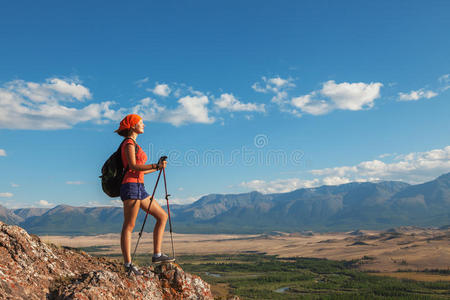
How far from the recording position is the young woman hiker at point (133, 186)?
23.0 feet

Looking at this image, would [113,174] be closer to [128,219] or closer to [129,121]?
[128,219]

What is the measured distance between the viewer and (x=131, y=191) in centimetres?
704

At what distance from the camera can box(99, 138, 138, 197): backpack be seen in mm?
7094

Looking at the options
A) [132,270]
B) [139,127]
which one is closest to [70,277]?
[132,270]

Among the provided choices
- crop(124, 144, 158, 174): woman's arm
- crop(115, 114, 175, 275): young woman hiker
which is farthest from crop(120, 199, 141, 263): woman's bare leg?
crop(124, 144, 158, 174): woman's arm

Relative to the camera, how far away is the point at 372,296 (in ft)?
261

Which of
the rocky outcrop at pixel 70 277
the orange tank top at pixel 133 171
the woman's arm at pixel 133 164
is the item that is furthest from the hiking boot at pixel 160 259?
the woman's arm at pixel 133 164

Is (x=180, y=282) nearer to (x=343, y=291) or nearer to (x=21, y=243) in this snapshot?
(x=21, y=243)

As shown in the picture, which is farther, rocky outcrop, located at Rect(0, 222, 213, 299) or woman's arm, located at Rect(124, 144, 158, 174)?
woman's arm, located at Rect(124, 144, 158, 174)

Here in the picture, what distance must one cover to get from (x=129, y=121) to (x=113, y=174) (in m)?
1.17

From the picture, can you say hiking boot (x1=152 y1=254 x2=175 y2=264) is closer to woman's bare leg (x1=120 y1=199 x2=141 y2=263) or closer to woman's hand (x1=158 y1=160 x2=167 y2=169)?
woman's bare leg (x1=120 y1=199 x2=141 y2=263)

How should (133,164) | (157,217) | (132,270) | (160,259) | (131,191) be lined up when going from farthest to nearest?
(160,259), (157,217), (132,270), (131,191), (133,164)

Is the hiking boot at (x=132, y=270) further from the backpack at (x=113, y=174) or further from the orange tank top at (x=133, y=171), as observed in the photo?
the orange tank top at (x=133, y=171)

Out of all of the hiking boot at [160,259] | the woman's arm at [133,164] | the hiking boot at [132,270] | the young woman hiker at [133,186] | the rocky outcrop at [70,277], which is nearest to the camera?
the rocky outcrop at [70,277]
